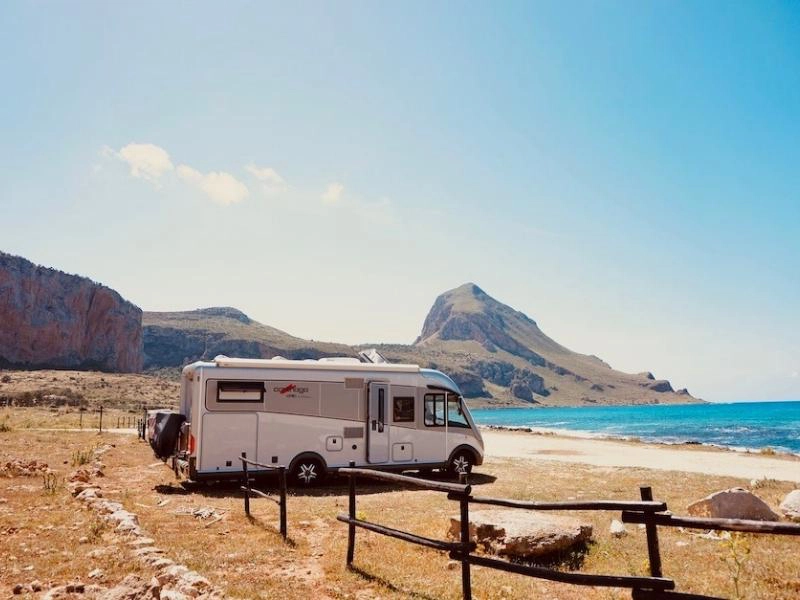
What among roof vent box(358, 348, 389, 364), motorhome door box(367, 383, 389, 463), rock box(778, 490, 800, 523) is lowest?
rock box(778, 490, 800, 523)

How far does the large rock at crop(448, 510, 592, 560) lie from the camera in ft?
25.1

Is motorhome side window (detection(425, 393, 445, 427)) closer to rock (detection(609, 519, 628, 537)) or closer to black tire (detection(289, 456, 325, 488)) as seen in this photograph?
black tire (detection(289, 456, 325, 488))

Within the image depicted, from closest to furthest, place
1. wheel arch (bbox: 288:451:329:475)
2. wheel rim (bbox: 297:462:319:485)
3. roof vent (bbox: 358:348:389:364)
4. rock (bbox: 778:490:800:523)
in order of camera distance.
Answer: rock (bbox: 778:490:800:523)
wheel arch (bbox: 288:451:329:475)
wheel rim (bbox: 297:462:319:485)
roof vent (bbox: 358:348:389:364)

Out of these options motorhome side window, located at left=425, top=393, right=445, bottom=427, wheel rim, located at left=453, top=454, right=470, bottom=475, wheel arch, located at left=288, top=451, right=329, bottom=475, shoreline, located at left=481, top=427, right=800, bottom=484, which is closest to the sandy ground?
shoreline, located at left=481, top=427, right=800, bottom=484

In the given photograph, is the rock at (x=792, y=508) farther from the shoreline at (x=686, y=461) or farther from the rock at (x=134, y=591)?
the shoreline at (x=686, y=461)

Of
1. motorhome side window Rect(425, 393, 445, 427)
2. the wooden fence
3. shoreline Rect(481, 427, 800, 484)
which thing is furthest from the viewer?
shoreline Rect(481, 427, 800, 484)

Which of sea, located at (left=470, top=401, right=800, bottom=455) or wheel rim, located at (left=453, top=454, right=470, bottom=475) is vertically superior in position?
wheel rim, located at (left=453, top=454, right=470, bottom=475)

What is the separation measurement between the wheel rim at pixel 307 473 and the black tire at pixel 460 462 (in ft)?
13.0

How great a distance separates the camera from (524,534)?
7.73m

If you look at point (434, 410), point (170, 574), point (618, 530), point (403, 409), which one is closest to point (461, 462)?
point (434, 410)

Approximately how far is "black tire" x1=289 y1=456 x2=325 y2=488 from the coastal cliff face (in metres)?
98.6

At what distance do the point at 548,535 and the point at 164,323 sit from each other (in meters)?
154

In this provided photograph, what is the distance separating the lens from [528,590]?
22.0 ft

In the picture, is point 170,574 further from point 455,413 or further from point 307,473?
point 455,413
